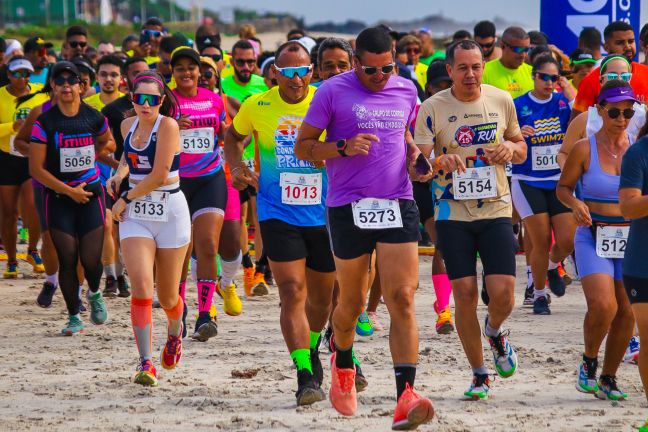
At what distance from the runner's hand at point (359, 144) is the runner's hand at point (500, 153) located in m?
1.11

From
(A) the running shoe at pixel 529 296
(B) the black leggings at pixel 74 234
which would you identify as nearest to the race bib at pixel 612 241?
(A) the running shoe at pixel 529 296

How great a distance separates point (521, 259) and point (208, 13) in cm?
8818

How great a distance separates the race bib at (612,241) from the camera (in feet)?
26.5

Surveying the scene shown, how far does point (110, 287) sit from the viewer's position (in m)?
13.0

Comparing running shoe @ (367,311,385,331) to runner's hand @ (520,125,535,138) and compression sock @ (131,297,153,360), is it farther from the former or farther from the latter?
compression sock @ (131,297,153,360)

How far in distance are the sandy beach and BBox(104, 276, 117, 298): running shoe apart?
1187 mm

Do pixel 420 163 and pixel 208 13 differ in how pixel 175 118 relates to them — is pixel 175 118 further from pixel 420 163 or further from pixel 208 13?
pixel 208 13

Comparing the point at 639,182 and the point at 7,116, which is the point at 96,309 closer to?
the point at 7,116

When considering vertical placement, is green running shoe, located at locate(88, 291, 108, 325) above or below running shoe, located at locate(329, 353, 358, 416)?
below

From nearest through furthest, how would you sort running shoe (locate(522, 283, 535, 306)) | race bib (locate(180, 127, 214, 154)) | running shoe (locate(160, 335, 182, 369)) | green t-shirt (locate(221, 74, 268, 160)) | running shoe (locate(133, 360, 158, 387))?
running shoe (locate(133, 360, 158, 387))
running shoe (locate(160, 335, 182, 369))
race bib (locate(180, 127, 214, 154))
running shoe (locate(522, 283, 535, 306))
green t-shirt (locate(221, 74, 268, 160))

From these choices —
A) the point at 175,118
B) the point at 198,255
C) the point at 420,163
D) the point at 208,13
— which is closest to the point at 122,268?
the point at 198,255

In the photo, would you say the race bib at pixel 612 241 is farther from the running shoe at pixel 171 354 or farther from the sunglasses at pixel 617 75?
the running shoe at pixel 171 354

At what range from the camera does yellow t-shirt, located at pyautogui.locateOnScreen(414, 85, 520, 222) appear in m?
8.27

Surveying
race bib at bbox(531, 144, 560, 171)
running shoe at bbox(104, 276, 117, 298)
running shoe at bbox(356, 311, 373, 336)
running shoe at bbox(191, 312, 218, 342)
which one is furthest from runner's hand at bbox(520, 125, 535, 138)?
running shoe at bbox(104, 276, 117, 298)
